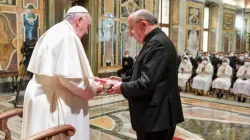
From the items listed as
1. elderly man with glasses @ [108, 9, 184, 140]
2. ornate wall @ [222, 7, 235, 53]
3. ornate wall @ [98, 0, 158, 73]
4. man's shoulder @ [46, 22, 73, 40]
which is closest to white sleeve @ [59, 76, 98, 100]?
elderly man with glasses @ [108, 9, 184, 140]

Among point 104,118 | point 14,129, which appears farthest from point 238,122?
point 14,129

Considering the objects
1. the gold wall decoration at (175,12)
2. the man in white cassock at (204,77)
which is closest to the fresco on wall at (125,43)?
the gold wall decoration at (175,12)

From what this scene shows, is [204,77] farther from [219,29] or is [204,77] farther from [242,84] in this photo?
[219,29]

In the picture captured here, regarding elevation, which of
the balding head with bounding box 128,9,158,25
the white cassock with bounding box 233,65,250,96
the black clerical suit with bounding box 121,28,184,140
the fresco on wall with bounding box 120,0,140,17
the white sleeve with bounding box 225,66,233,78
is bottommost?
the white cassock with bounding box 233,65,250,96

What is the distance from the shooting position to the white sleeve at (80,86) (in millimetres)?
2094

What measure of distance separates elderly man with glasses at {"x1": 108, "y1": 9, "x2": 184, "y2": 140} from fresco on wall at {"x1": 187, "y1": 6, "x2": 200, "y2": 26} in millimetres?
13640

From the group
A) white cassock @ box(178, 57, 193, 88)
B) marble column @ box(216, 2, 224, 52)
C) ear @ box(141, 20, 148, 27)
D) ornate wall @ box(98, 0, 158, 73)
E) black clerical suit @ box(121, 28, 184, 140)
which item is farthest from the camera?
marble column @ box(216, 2, 224, 52)

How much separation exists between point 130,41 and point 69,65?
10.0 metres

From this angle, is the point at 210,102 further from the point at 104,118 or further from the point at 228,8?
the point at 228,8

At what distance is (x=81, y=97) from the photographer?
223cm

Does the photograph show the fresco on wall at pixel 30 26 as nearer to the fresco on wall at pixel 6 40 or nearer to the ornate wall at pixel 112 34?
the fresco on wall at pixel 6 40

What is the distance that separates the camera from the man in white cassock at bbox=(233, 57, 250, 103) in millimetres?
7988

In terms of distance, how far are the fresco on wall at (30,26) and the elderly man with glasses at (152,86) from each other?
713 centimetres

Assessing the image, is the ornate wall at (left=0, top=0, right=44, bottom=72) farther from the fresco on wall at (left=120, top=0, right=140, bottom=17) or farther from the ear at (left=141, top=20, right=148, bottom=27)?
the ear at (left=141, top=20, right=148, bottom=27)
